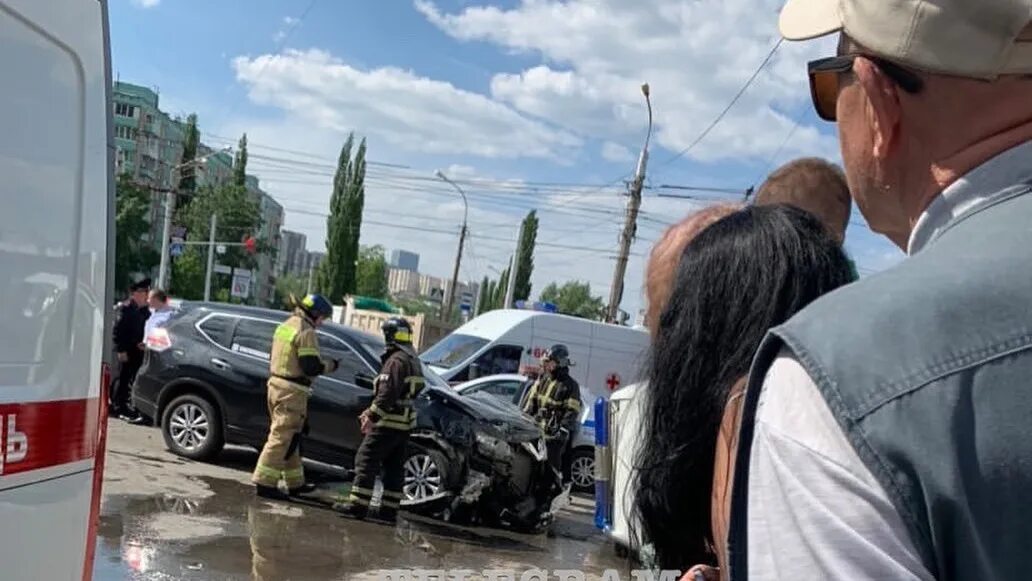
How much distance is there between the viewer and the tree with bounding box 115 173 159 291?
44.8 meters

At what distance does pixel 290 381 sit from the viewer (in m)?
8.30

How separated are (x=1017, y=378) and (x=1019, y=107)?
312mm

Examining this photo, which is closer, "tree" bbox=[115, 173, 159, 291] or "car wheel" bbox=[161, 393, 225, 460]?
"car wheel" bbox=[161, 393, 225, 460]

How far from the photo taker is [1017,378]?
0.79 metres

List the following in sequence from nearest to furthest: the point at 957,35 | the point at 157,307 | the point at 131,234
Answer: the point at 957,35, the point at 157,307, the point at 131,234

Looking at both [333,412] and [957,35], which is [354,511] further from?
[957,35]

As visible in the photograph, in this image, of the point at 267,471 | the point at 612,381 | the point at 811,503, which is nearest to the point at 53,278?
the point at 811,503

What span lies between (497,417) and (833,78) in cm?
803

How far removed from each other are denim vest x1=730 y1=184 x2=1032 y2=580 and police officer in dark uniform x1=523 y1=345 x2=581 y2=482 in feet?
30.7

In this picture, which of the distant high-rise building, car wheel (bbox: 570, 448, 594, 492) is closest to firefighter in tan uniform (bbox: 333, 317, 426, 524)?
car wheel (bbox: 570, 448, 594, 492)

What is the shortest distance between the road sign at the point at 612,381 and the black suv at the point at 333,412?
576 cm

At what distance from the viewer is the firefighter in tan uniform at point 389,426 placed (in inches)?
322

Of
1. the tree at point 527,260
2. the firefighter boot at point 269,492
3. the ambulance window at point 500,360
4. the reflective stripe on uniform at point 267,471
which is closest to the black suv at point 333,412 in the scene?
the firefighter boot at point 269,492

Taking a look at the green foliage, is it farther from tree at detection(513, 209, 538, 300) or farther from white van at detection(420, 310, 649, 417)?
white van at detection(420, 310, 649, 417)
